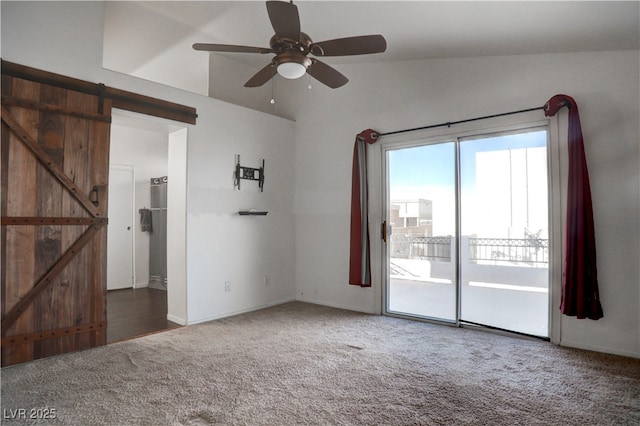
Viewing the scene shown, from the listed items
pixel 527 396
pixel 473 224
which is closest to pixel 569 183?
pixel 473 224

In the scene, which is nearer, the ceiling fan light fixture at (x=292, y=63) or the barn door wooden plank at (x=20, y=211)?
the ceiling fan light fixture at (x=292, y=63)

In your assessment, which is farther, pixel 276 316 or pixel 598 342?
pixel 276 316

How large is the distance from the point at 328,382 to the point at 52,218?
8.93 ft

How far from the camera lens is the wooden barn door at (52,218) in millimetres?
2883

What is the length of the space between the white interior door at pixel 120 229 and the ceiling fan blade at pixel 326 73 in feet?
14.8

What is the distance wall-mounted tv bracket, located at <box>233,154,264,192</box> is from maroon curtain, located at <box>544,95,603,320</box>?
345 cm

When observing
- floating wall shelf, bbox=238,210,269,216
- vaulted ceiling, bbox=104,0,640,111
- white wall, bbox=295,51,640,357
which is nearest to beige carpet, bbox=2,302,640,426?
white wall, bbox=295,51,640,357

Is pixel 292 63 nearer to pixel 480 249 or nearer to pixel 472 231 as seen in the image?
pixel 472 231

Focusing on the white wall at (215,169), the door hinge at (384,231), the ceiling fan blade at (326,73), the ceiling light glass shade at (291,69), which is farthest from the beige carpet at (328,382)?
the ceiling fan blade at (326,73)

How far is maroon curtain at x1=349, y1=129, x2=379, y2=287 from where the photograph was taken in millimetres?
4602

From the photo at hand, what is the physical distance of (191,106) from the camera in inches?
163

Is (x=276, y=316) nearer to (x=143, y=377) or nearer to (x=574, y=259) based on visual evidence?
(x=143, y=377)

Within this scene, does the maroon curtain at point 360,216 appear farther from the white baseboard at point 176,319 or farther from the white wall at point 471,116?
the white baseboard at point 176,319

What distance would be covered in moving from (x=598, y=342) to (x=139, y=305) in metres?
5.34
